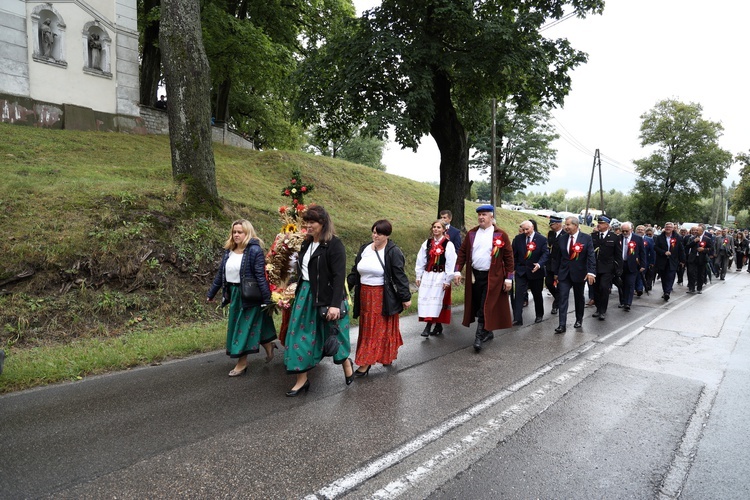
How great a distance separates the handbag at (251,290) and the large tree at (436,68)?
8.30 meters

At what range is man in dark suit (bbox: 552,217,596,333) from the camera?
885 centimetres

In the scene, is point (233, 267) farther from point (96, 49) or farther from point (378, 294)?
point (96, 49)

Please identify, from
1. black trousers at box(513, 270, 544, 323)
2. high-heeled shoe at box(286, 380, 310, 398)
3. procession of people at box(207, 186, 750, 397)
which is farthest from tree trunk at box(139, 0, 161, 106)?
high-heeled shoe at box(286, 380, 310, 398)

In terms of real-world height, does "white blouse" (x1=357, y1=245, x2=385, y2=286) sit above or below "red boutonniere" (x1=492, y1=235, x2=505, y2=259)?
below

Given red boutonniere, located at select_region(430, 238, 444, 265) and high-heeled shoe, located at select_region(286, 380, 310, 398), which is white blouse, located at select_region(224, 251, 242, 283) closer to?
high-heeled shoe, located at select_region(286, 380, 310, 398)

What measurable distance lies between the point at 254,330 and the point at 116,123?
57.9 feet

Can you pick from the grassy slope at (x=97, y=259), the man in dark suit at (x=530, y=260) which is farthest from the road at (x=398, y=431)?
the man in dark suit at (x=530, y=260)

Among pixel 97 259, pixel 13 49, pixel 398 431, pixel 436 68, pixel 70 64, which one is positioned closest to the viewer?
pixel 398 431

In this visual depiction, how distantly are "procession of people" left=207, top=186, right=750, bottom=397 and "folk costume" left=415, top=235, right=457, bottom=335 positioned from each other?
0.05 ft

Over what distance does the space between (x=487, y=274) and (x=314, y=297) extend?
3303 millimetres

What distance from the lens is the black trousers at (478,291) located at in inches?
288

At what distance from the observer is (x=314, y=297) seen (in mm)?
4988

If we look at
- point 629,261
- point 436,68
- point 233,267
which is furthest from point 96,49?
point 629,261

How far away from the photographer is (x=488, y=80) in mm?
14930
